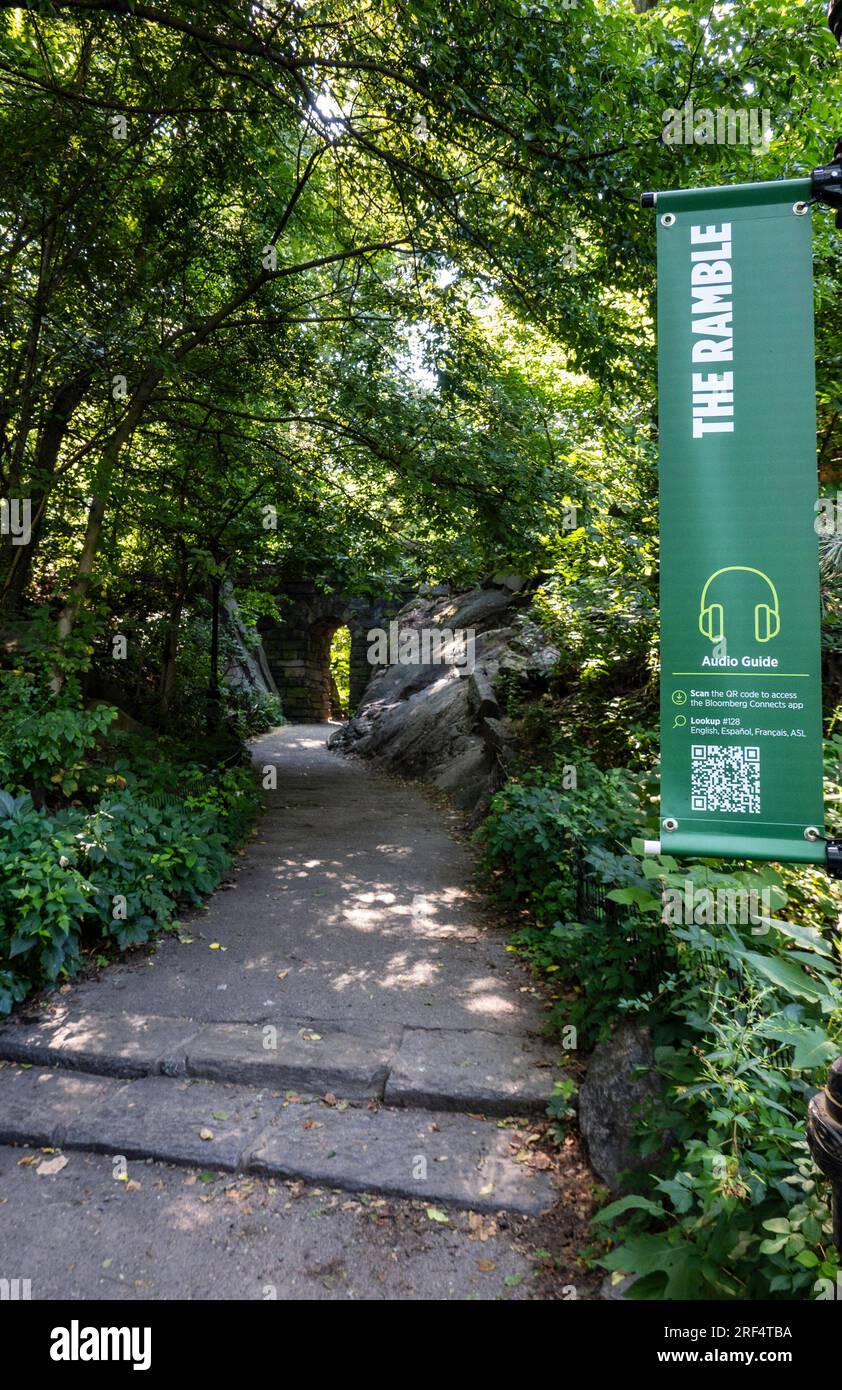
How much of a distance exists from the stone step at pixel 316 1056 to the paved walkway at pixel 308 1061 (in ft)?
0.03

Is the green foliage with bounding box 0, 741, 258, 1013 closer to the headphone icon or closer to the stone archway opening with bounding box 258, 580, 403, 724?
the headphone icon

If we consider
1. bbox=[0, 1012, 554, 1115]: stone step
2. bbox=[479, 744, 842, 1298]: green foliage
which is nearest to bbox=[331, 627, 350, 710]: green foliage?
bbox=[0, 1012, 554, 1115]: stone step

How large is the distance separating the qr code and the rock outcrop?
613 cm

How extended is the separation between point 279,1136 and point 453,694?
398 inches

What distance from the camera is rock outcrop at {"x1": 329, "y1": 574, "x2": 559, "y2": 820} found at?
383 inches

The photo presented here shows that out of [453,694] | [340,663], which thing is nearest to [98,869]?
[453,694]

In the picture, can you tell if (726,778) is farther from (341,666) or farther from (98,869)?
(341,666)

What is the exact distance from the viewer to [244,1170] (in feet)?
10.3

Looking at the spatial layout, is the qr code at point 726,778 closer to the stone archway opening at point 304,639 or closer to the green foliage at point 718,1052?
the green foliage at point 718,1052

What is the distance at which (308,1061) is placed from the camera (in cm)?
376

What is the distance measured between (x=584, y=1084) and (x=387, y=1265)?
1.09 m
